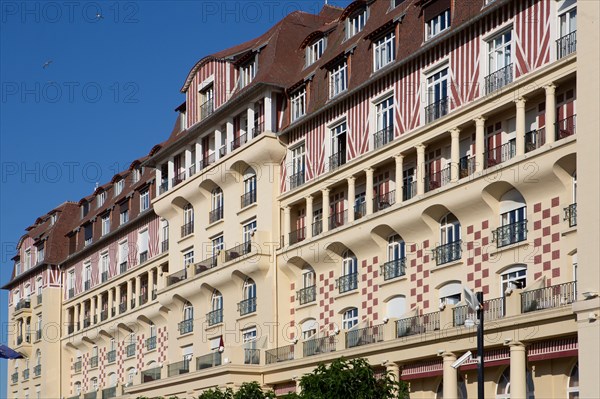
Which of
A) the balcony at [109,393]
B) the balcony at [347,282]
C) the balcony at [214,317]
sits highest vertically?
the balcony at [347,282]

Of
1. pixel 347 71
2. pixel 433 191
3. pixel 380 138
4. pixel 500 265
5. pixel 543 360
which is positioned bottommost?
pixel 543 360

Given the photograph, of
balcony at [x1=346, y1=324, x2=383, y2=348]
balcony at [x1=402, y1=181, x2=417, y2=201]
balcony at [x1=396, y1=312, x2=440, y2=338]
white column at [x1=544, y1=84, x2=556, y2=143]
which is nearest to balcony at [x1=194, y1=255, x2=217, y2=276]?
balcony at [x1=346, y1=324, x2=383, y2=348]

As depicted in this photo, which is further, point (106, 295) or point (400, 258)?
point (106, 295)

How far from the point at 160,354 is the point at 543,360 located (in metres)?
30.6

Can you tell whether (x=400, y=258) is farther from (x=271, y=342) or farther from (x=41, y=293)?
(x=41, y=293)

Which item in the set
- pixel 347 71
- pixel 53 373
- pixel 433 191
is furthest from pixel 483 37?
pixel 53 373

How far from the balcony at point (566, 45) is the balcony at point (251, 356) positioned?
64.0ft

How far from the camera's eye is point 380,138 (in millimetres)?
42469

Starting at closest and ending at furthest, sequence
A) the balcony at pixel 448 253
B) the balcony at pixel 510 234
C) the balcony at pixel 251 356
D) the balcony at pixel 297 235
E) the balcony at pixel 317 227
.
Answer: the balcony at pixel 510 234
the balcony at pixel 448 253
the balcony at pixel 317 227
the balcony at pixel 297 235
the balcony at pixel 251 356

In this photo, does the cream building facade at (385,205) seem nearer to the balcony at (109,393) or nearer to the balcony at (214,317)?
the balcony at (214,317)

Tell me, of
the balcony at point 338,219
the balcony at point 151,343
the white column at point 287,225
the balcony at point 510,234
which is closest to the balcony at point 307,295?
the white column at point 287,225

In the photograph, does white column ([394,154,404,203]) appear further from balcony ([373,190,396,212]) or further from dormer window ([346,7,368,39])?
dormer window ([346,7,368,39])

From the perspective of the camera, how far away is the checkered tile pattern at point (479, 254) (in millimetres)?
36938

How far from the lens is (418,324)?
38.9 meters
